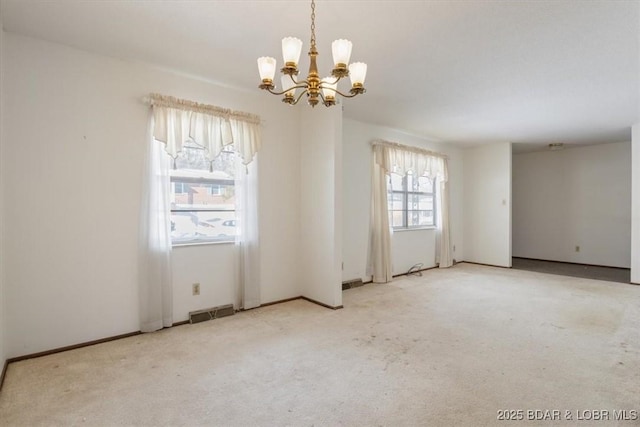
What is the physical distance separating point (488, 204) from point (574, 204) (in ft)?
6.67

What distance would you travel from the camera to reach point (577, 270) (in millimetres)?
6074

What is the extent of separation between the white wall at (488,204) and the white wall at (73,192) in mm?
5728

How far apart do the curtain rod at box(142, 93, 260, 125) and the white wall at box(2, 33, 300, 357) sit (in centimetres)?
12

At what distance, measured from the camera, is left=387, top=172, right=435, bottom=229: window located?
5.49 metres

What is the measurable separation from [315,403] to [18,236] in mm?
2577

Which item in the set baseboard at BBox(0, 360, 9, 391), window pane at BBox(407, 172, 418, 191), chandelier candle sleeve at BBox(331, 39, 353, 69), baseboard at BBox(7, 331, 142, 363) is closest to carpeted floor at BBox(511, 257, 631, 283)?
window pane at BBox(407, 172, 418, 191)

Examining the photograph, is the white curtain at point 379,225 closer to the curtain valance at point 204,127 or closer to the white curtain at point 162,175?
the curtain valance at point 204,127

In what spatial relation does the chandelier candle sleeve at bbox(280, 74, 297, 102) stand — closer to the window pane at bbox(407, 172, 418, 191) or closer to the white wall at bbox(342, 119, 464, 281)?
the white wall at bbox(342, 119, 464, 281)

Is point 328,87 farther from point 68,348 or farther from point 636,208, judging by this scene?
point 636,208

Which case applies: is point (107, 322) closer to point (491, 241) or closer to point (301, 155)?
point (301, 155)

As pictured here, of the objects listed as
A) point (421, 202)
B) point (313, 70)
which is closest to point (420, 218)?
point (421, 202)

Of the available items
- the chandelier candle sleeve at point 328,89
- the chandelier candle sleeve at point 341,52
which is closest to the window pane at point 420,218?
the chandelier candle sleeve at point 328,89

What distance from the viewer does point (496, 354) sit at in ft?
8.33

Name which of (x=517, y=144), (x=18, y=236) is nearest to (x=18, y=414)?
(x=18, y=236)
